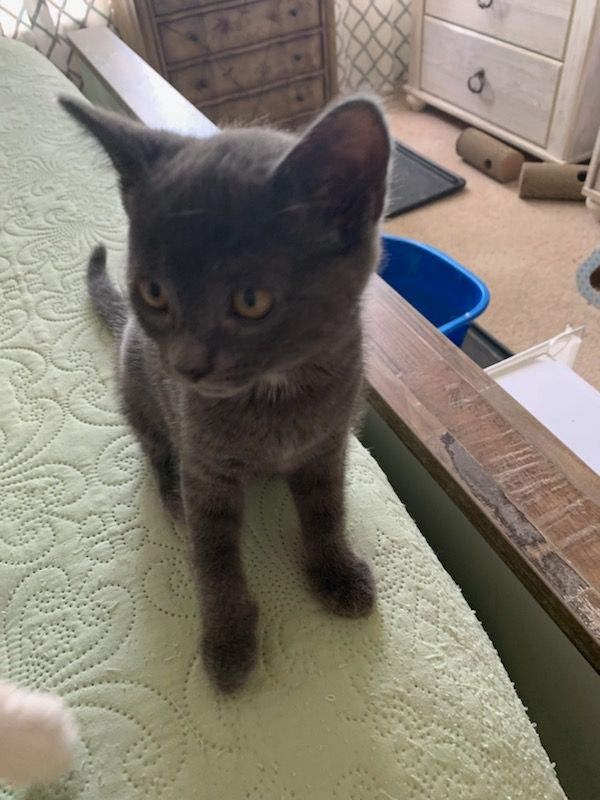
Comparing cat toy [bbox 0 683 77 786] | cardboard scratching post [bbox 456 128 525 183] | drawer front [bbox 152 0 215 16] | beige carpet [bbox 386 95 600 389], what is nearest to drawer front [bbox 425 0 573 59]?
cardboard scratching post [bbox 456 128 525 183]

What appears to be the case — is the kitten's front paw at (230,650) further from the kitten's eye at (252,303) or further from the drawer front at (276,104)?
the drawer front at (276,104)

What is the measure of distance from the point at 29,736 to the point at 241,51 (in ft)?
7.25

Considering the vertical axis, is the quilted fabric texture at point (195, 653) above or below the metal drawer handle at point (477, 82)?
above

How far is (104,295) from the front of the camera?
0.91 m

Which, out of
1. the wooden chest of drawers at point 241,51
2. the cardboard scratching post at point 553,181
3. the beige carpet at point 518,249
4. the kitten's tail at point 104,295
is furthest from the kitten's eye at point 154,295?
the cardboard scratching post at point 553,181

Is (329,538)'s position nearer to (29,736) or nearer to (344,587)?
(344,587)

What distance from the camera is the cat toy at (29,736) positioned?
0.40 meters

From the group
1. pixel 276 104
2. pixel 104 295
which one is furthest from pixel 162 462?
pixel 276 104

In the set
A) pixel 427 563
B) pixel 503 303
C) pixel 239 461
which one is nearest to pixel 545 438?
pixel 427 563

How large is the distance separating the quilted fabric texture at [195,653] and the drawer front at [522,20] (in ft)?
6.08

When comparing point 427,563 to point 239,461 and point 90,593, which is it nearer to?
point 239,461

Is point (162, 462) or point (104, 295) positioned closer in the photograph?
point (162, 462)

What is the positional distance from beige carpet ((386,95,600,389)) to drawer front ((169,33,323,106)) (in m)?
0.51

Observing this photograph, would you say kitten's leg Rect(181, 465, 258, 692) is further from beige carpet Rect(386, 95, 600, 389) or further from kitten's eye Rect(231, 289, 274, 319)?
beige carpet Rect(386, 95, 600, 389)
